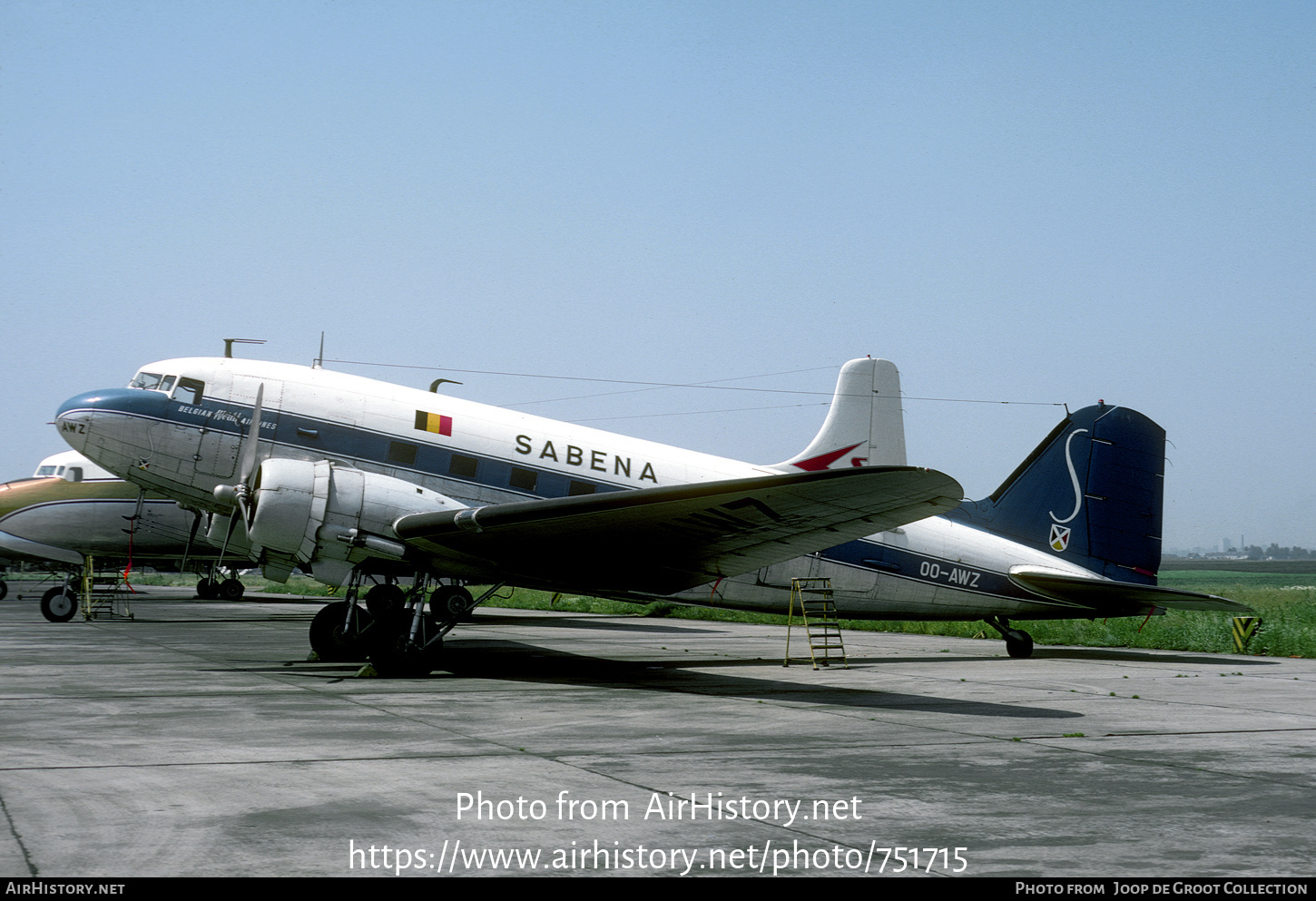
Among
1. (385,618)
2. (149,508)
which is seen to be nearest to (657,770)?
(385,618)

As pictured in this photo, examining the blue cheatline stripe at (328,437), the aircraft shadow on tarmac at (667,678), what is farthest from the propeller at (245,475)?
the aircraft shadow on tarmac at (667,678)

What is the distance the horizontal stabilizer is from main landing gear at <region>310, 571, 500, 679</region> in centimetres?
861

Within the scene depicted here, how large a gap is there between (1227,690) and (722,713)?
676 cm

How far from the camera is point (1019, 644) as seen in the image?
17.3 metres

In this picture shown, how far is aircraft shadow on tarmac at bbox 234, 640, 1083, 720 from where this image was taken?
34.4 feet

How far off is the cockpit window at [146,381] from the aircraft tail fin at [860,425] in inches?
386

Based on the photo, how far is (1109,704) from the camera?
10820 millimetres

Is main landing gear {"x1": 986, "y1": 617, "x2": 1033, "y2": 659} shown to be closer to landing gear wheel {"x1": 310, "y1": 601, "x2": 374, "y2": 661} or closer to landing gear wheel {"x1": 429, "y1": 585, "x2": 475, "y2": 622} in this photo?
landing gear wheel {"x1": 429, "y1": 585, "x2": 475, "y2": 622}

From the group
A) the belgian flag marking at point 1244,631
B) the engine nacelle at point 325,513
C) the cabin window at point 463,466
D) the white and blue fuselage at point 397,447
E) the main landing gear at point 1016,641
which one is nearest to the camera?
the engine nacelle at point 325,513

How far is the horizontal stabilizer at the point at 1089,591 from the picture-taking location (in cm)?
1599

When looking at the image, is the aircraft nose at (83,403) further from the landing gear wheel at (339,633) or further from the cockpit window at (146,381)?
the landing gear wheel at (339,633)

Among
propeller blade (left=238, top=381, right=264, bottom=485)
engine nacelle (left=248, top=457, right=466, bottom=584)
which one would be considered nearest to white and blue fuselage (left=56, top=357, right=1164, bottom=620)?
propeller blade (left=238, top=381, right=264, bottom=485)

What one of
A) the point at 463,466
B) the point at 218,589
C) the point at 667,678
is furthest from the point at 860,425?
the point at 218,589
